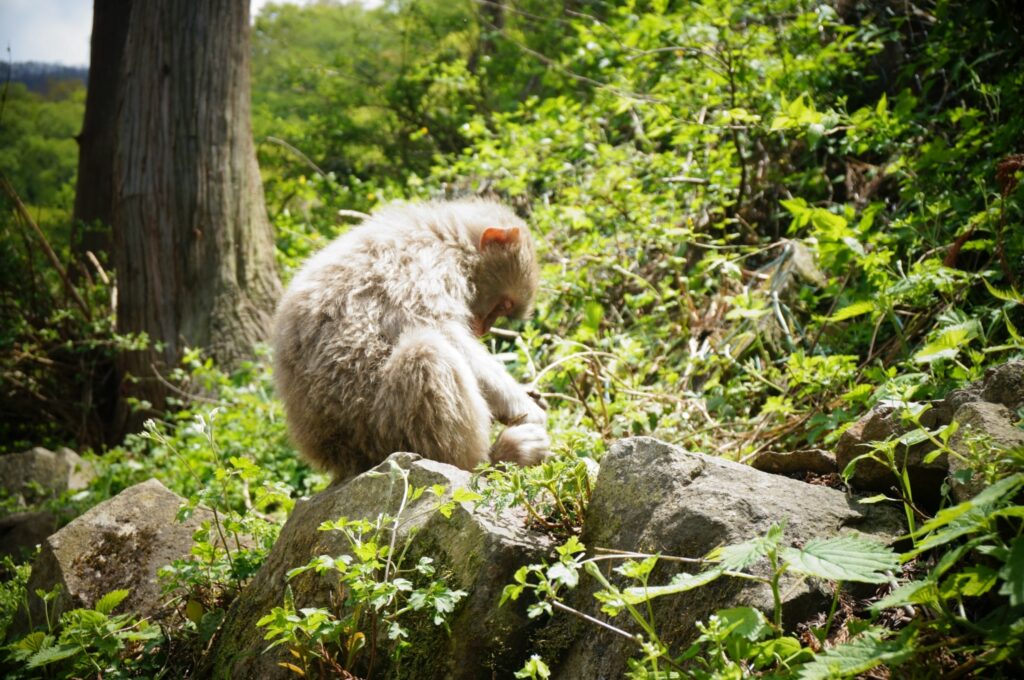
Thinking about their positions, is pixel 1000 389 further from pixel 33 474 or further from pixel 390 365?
pixel 33 474

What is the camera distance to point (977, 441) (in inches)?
92.9

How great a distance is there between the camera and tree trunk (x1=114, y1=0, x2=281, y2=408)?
7.02m

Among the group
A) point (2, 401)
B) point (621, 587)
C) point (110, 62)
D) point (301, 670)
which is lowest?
point (2, 401)

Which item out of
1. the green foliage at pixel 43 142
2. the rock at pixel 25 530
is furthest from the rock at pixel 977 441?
the green foliage at pixel 43 142

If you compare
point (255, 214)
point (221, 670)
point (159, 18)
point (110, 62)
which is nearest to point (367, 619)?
point (221, 670)

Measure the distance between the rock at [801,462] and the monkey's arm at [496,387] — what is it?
3.97ft

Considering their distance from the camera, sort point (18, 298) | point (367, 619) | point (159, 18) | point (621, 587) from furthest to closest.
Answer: point (18, 298) < point (159, 18) < point (367, 619) < point (621, 587)

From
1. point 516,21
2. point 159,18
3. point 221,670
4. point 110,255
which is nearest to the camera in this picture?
point 221,670

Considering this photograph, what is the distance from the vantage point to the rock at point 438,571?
108 inches

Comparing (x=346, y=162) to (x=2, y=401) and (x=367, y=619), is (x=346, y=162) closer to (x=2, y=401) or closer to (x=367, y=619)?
(x=2, y=401)

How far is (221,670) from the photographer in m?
3.21

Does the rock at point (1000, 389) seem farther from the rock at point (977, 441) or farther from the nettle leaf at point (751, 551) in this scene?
the nettle leaf at point (751, 551)

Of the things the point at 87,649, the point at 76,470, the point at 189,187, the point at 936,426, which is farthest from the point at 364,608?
the point at 189,187

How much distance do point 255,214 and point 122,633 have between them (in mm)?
4597
